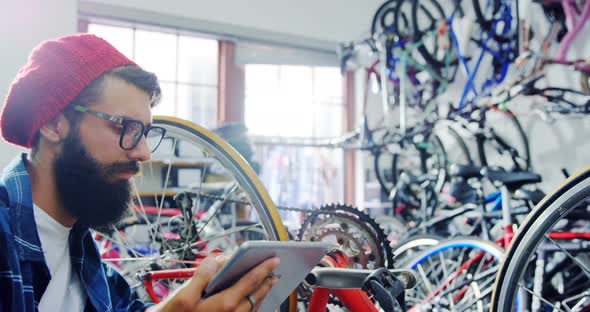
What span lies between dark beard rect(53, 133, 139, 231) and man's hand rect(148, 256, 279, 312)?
0.99 feet

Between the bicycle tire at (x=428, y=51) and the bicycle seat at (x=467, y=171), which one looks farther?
the bicycle tire at (x=428, y=51)

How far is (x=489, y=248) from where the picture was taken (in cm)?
134

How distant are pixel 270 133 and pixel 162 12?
1.33m

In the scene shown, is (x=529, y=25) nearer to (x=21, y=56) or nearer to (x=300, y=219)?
(x=300, y=219)

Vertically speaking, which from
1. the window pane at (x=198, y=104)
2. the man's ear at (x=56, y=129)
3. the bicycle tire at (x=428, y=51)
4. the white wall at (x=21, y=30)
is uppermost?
the bicycle tire at (x=428, y=51)

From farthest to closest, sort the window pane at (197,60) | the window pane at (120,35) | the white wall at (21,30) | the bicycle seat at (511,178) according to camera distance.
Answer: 1. the window pane at (197,60)
2. the window pane at (120,35)
3. the bicycle seat at (511,178)
4. the white wall at (21,30)

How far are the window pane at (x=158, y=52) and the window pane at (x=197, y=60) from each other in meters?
0.07

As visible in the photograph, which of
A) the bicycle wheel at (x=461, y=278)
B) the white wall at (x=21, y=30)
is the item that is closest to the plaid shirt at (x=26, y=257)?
the white wall at (x=21, y=30)

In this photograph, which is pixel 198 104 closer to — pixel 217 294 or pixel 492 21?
pixel 492 21

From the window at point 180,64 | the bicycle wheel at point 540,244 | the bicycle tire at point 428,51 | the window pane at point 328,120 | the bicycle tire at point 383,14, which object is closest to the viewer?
the bicycle wheel at point 540,244

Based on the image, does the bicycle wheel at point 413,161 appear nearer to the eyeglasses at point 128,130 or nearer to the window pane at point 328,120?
the window pane at point 328,120

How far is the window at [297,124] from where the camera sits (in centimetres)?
369

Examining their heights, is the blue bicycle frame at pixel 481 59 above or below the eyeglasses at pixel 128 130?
above

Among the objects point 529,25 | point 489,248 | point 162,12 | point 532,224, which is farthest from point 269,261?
point 162,12
